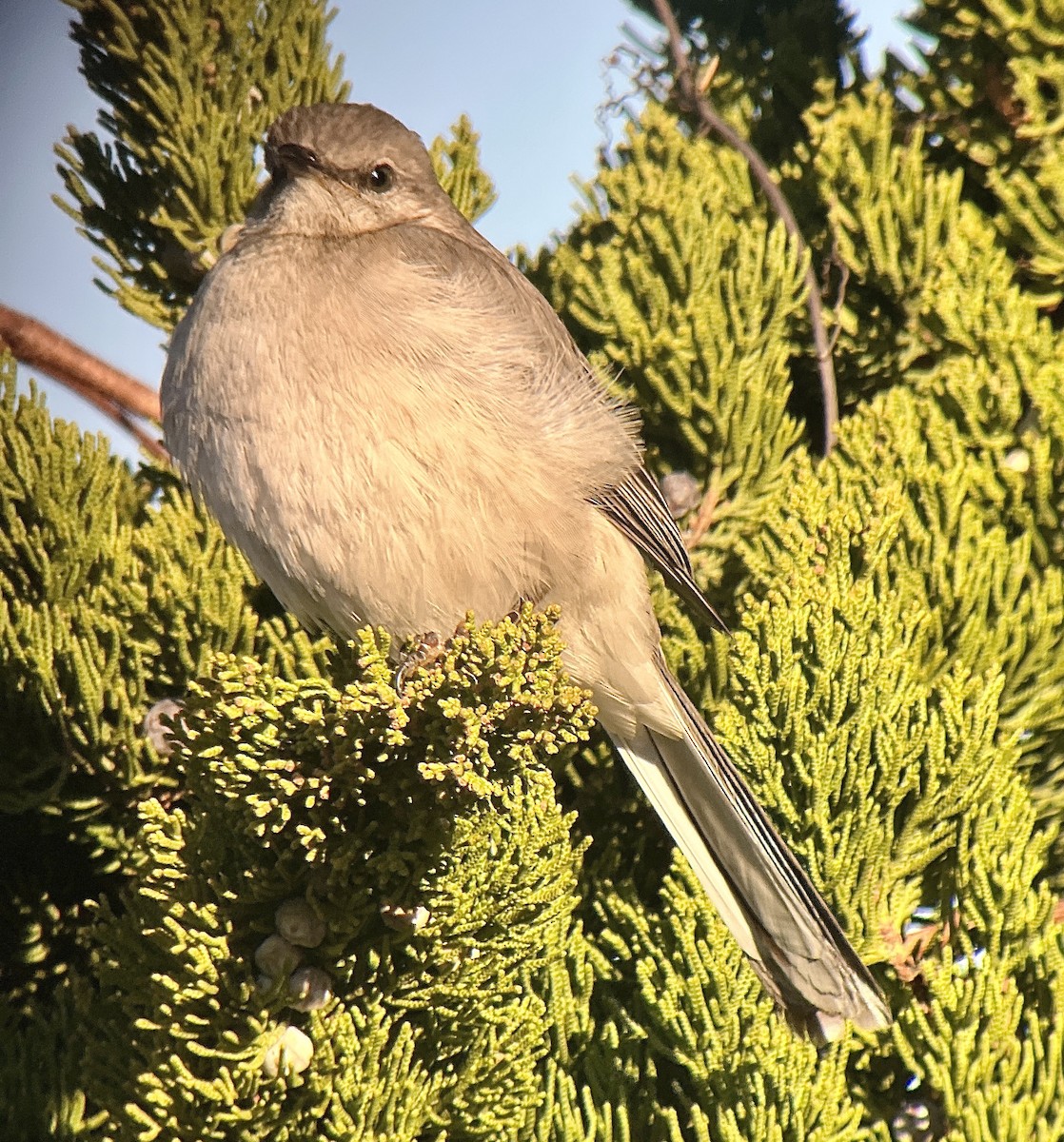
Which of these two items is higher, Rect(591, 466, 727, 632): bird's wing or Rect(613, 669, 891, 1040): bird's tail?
Rect(591, 466, 727, 632): bird's wing

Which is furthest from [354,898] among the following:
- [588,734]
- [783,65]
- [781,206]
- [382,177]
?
[783,65]

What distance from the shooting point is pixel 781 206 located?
10.3 feet

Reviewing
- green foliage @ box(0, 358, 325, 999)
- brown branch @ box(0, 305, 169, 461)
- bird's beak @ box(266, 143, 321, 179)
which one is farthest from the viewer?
brown branch @ box(0, 305, 169, 461)

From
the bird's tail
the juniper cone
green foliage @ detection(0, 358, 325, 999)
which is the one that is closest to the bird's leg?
the juniper cone

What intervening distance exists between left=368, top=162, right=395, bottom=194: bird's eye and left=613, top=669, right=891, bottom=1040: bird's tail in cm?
137

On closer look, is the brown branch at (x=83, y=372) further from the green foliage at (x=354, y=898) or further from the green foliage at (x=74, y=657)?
the green foliage at (x=354, y=898)

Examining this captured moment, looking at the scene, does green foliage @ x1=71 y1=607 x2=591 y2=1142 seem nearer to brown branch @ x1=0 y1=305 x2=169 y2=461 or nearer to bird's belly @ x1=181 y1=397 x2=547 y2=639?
bird's belly @ x1=181 y1=397 x2=547 y2=639

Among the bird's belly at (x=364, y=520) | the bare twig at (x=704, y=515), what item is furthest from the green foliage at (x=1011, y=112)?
the bird's belly at (x=364, y=520)

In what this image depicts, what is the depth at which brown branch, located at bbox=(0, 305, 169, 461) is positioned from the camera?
10.6ft

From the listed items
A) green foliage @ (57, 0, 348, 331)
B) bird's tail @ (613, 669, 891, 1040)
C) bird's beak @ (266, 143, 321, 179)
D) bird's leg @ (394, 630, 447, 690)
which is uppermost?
green foliage @ (57, 0, 348, 331)

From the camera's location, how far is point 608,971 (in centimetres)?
235

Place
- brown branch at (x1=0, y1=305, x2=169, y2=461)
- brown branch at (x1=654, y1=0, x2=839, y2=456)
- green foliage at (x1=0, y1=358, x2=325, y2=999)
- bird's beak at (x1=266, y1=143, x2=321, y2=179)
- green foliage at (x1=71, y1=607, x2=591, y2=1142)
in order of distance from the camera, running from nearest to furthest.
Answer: green foliage at (x1=71, y1=607, x2=591, y2=1142) → green foliage at (x1=0, y1=358, x2=325, y2=999) → bird's beak at (x1=266, y1=143, x2=321, y2=179) → brown branch at (x1=654, y1=0, x2=839, y2=456) → brown branch at (x1=0, y1=305, x2=169, y2=461)

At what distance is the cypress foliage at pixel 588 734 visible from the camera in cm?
186

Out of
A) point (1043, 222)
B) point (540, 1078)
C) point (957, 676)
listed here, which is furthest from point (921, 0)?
point (540, 1078)
